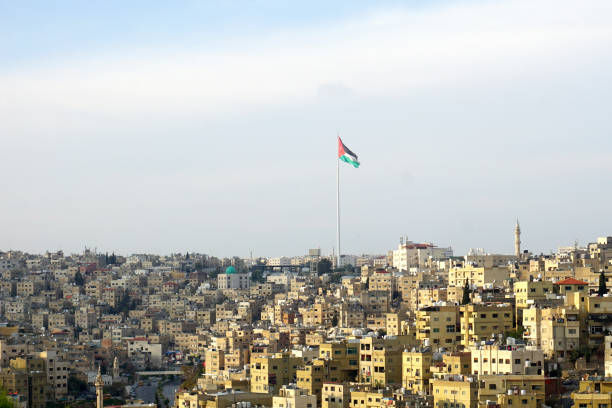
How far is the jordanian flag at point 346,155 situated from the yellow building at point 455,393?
39.2m

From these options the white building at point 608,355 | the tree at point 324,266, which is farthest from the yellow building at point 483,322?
the tree at point 324,266

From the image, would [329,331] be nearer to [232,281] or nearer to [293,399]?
[293,399]

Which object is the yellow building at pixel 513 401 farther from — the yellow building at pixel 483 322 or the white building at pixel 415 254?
the white building at pixel 415 254

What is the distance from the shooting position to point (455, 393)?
42406 millimetres

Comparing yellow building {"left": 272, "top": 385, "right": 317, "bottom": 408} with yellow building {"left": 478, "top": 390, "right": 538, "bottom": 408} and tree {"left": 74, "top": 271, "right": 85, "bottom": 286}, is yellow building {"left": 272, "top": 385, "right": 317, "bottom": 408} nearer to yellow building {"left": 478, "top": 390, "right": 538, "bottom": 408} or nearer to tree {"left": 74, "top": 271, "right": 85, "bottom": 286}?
yellow building {"left": 478, "top": 390, "right": 538, "bottom": 408}

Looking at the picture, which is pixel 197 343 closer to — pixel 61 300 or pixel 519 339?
pixel 61 300

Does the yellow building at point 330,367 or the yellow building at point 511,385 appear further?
the yellow building at point 330,367

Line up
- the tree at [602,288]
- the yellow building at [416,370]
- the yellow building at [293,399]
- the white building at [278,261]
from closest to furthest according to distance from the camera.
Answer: the yellow building at [293,399]
the yellow building at [416,370]
the tree at [602,288]
the white building at [278,261]

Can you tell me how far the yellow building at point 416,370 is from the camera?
1848 inches

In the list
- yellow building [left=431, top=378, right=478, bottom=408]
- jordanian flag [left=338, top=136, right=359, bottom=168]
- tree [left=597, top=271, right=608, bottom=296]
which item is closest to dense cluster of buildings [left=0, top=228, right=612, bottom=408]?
yellow building [left=431, top=378, right=478, bottom=408]

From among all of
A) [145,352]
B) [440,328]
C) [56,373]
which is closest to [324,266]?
[145,352]

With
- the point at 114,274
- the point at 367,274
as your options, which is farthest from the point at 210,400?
the point at 114,274

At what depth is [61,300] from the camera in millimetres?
107188

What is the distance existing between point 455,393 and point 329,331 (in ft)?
78.8
